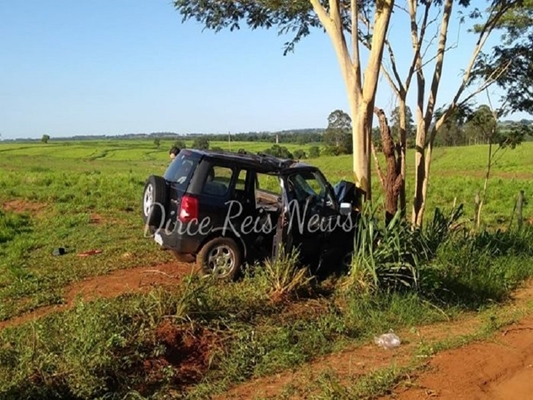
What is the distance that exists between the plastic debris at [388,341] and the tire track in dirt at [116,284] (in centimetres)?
252

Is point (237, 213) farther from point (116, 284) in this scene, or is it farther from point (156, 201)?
point (116, 284)

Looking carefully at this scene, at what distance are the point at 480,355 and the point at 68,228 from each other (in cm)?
1023

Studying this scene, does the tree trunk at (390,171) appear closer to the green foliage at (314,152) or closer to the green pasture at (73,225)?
the green pasture at (73,225)

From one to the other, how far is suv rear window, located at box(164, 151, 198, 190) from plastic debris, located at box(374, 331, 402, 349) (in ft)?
10.2

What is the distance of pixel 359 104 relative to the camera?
8.45 meters

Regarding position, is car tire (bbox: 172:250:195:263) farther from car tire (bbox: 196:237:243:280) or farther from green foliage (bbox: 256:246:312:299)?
green foliage (bbox: 256:246:312:299)

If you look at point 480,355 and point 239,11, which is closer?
point 480,355

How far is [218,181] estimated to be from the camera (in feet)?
25.2

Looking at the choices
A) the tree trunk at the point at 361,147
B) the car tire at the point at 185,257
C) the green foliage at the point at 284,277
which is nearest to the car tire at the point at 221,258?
the car tire at the point at 185,257

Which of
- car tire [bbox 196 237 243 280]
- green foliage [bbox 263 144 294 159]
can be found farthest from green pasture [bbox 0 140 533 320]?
green foliage [bbox 263 144 294 159]

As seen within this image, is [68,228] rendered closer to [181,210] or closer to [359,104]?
[181,210]

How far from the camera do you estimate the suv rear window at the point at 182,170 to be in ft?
24.8

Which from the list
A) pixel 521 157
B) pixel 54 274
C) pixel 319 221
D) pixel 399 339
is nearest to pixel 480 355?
pixel 399 339

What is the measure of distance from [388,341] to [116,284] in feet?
11.4
